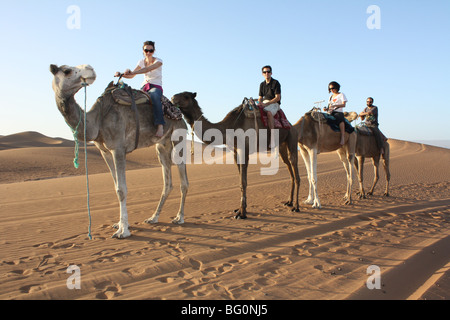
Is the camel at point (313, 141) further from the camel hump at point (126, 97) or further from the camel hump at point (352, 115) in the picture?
the camel hump at point (126, 97)

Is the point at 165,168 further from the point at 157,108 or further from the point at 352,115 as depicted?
the point at 352,115

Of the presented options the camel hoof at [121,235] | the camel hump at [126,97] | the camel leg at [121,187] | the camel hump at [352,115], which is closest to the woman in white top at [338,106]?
the camel hump at [352,115]

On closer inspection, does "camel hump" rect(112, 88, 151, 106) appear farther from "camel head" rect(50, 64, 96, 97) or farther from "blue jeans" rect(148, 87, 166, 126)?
"camel head" rect(50, 64, 96, 97)

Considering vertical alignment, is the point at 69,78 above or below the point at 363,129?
above

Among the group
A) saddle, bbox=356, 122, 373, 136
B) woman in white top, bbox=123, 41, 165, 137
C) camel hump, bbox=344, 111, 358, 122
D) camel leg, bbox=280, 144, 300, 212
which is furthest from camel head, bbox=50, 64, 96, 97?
saddle, bbox=356, 122, 373, 136

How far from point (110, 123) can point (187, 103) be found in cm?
193

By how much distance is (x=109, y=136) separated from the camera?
19.3ft

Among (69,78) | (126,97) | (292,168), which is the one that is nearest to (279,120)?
(292,168)

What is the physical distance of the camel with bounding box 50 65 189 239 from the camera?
17.2 ft

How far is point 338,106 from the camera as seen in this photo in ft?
32.1

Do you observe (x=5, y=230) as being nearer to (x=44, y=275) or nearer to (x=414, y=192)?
(x=44, y=275)

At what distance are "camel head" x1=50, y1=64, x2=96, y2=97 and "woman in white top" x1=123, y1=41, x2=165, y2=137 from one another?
1164mm
